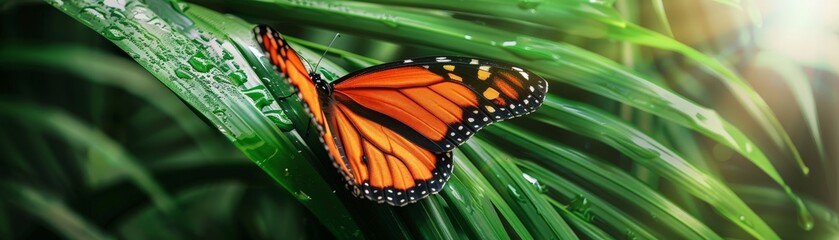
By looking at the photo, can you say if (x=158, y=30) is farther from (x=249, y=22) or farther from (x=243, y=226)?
(x=243, y=226)

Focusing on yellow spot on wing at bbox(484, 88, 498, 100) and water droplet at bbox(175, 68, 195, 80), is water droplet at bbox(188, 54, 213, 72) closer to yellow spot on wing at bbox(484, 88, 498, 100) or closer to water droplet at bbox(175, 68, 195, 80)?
water droplet at bbox(175, 68, 195, 80)

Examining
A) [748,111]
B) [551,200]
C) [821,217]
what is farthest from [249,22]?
[821,217]

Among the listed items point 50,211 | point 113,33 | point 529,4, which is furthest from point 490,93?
point 50,211

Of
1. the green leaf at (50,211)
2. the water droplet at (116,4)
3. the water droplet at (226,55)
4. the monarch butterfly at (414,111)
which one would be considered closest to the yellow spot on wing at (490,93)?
the monarch butterfly at (414,111)

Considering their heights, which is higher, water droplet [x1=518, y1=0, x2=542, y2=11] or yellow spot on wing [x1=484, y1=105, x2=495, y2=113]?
water droplet [x1=518, y1=0, x2=542, y2=11]

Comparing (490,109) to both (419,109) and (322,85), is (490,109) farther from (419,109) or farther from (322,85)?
(322,85)

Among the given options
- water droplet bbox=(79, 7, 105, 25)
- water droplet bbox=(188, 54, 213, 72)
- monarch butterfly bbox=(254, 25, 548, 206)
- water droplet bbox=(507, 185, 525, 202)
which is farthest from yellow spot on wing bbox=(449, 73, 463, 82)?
water droplet bbox=(79, 7, 105, 25)
